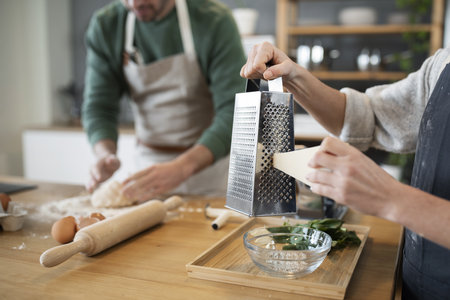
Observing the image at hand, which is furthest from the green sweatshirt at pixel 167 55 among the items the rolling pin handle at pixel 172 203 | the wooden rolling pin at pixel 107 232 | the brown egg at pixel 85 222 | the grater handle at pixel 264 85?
the grater handle at pixel 264 85

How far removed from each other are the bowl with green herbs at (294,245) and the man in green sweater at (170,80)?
759mm

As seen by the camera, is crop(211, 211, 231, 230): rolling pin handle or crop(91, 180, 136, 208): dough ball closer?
crop(211, 211, 231, 230): rolling pin handle

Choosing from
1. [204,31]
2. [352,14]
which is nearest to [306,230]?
[204,31]

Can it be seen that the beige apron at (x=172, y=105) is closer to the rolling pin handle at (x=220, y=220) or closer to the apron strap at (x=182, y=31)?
the apron strap at (x=182, y=31)

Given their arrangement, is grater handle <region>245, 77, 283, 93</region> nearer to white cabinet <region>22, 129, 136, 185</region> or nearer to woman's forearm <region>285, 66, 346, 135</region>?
woman's forearm <region>285, 66, 346, 135</region>

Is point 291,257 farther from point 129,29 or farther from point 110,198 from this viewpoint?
point 129,29

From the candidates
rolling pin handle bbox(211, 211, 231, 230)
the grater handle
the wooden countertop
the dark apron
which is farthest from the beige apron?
the dark apron

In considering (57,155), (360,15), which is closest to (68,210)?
(57,155)

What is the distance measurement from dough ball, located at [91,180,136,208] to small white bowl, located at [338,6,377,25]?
252 centimetres

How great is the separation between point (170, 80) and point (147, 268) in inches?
48.3

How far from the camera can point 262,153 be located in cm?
82

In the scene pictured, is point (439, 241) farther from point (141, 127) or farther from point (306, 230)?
point (141, 127)

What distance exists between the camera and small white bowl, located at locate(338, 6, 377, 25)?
3207mm

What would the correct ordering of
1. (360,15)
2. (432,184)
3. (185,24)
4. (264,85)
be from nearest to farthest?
(432,184), (264,85), (185,24), (360,15)
